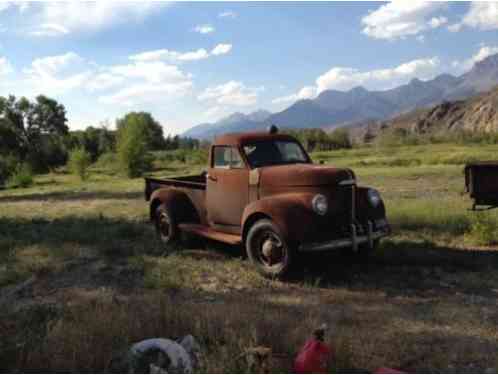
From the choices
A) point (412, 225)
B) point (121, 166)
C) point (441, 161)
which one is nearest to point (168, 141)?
point (121, 166)

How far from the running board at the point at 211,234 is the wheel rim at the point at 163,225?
0.52m

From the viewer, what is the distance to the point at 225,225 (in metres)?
7.36

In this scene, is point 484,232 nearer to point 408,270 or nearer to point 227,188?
point 408,270

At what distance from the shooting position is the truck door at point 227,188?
6988mm

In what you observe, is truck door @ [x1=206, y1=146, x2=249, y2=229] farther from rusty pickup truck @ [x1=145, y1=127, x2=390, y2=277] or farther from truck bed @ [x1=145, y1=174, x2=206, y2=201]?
truck bed @ [x1=145, y1=174, x2=206, y2=201]

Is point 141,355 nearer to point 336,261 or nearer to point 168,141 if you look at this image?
point 336,261

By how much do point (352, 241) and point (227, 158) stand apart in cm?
245

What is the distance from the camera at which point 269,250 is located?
624 cm

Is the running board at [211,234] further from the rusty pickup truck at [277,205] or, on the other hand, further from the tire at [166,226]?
the tire at [166,226]

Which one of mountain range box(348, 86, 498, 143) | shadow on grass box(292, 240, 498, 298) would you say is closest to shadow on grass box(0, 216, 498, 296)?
shadow on grass box(292, 240, 498, 298)

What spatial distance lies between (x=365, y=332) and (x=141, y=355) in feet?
6.96

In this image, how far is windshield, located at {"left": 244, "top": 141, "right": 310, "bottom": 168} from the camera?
7086 millimetres

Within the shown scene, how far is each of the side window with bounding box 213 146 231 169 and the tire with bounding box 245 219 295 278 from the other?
4.44 ft

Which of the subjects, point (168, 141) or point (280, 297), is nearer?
point (280, 297)
